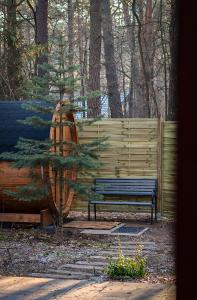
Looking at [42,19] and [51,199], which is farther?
[42,19]

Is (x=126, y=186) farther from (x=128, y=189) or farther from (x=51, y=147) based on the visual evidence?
(x=51, y=147)

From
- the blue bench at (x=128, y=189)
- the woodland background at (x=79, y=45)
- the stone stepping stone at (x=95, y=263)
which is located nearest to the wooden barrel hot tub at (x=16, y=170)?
the woodland background at (x=79, y=45)

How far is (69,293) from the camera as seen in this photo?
4879mm

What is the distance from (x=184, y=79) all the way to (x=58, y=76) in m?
7.37

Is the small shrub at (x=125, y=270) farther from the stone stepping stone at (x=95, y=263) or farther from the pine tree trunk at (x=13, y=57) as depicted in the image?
the pine tree trunk at (x=13, y=57)

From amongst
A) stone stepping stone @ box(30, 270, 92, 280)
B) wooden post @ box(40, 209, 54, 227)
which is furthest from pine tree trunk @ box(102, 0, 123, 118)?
stone stepping stone @ box(30, 270, 92, 280)

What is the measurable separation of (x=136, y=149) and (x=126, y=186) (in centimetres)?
78

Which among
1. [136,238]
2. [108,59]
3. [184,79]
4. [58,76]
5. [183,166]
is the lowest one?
[136,238]

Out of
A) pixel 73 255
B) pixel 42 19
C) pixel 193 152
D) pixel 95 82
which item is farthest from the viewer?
pixel 95 82

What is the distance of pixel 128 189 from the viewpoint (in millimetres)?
10758

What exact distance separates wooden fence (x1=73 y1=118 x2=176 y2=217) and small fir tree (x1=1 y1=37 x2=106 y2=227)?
2.38 m

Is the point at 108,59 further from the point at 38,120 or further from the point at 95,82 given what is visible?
the point at 38,120

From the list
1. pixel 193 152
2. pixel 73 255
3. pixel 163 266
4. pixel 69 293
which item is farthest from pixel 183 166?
pixel 73 255

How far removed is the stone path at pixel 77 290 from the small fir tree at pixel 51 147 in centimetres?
292
